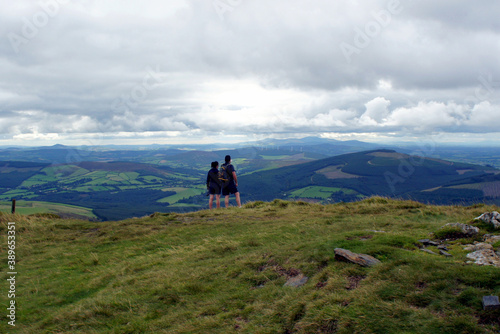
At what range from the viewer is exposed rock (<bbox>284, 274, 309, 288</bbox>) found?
23.9 ft

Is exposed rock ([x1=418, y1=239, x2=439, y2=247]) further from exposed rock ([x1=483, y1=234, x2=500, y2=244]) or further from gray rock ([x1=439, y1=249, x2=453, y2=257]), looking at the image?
exposed rock ([x1=483, y1=234, x2=500, y2=244])

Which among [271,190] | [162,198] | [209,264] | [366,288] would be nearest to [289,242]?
[209,264]

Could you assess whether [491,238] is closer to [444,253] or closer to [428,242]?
[428,242]

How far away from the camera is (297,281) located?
748cm

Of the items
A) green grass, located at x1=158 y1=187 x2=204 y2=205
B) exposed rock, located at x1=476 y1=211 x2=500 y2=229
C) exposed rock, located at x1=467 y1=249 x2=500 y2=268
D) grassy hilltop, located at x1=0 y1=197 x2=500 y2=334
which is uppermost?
exposed rock, located at x1=476 y1=211 x2=500 y2=229

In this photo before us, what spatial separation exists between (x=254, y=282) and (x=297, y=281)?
4.13ft

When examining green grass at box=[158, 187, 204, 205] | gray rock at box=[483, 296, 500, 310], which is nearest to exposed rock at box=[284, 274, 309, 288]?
gray rock at box=[483, 296, 500, 310]

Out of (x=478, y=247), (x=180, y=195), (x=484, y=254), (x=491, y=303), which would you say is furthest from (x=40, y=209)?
(x=491, y=303)

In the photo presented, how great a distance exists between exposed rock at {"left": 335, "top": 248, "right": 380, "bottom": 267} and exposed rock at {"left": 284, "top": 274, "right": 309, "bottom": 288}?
1130 millimetres

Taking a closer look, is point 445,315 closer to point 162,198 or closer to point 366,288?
point 366,288

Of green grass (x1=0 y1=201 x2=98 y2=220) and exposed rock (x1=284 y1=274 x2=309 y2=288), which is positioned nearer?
exposed rock (x1=284 y1=274 x2=309 y2=288)

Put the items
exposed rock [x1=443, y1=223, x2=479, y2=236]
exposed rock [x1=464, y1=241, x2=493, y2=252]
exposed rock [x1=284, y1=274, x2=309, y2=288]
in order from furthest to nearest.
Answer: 1. exposed rock [x1=443, y1=223, x2=479, y2=236]
2. exposed rock [x1=464, y1=241, x2=493, y2=252]
3. exposed rock [x1=284, y1=274, x2=309, y2=288]

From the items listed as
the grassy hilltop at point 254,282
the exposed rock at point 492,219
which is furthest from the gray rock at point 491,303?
the exposed rock at point 492,219

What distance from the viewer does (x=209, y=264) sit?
32.4 ft
